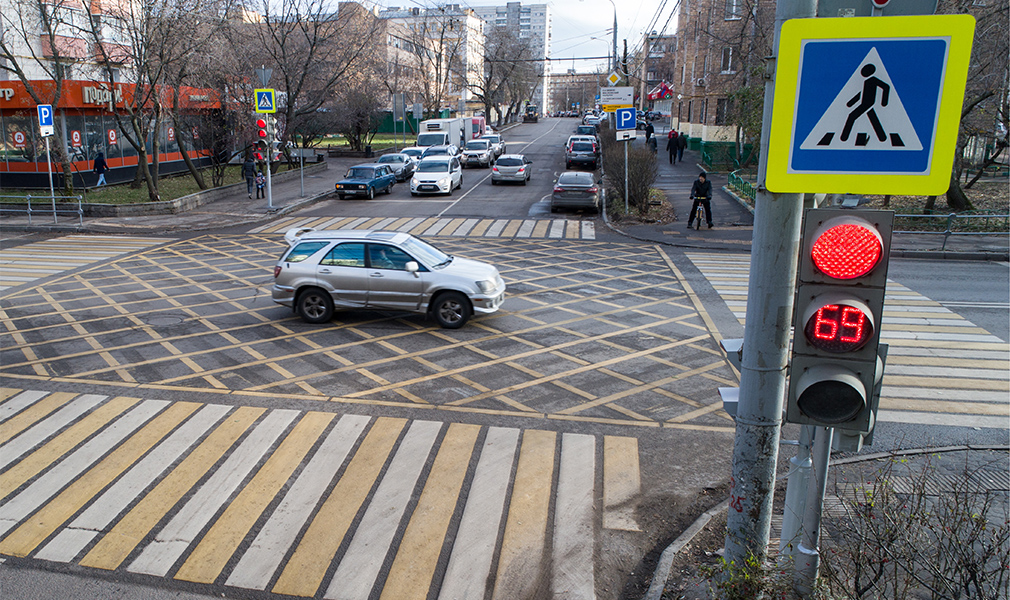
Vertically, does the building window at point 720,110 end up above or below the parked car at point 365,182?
above

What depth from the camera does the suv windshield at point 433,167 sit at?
32156 millimetres

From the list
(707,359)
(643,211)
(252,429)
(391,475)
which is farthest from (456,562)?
(643,211)

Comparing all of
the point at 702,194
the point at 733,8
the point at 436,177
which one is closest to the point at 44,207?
the point at 436,177

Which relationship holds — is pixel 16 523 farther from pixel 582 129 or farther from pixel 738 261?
pixel 582 129

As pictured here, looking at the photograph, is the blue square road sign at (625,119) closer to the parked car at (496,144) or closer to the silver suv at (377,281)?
the silver suv at (377,281)

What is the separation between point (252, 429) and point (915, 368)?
9.61 metres

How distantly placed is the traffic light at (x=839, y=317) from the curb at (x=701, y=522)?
1.11m

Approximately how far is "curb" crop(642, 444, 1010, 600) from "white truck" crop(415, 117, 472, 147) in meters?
39.1

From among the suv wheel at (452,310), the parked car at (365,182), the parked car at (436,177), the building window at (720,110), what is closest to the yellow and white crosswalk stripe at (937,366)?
the suv wheel at (452,310)

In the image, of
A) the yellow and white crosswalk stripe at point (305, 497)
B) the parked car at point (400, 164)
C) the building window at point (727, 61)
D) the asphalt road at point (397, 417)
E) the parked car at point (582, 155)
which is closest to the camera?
the yellow and white crosswalk stripe at point (305, 497)

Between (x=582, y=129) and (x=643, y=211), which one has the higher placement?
(x=582, y=129)

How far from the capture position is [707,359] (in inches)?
439


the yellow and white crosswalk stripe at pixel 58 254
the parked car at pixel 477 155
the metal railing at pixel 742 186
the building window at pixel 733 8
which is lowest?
the yellow and white crosswalk stripe at pixel 58 254

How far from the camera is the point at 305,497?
23.1 ft
